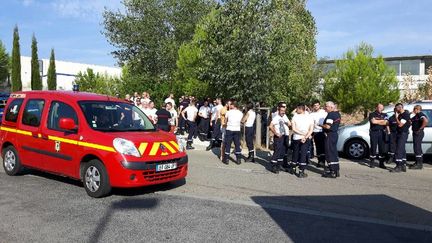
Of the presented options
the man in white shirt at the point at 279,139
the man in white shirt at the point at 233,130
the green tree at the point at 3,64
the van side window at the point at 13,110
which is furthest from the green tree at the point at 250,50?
the green tree at the point at 3,64

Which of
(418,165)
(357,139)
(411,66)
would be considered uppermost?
(411,66)

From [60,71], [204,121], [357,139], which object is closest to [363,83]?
[204,121]

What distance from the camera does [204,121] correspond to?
1712 centimetres

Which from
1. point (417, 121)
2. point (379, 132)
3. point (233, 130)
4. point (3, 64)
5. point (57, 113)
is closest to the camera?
point (57, 113)

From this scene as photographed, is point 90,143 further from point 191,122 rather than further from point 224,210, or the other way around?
point 191,122

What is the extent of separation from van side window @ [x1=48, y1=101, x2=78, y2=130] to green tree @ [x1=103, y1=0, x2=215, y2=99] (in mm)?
24695

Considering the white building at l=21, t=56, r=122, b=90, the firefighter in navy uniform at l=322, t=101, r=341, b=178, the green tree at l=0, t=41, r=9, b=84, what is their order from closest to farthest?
1. the firefighter in navy uniform at l=322, t=101, r=341, b=178
2. the green tree at l=0, t=41, r=9, b=84
3. the white building at l=21, t=56, r=122, b=90

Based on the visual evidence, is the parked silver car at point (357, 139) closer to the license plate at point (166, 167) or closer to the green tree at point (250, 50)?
the green tree at point (250, 50)

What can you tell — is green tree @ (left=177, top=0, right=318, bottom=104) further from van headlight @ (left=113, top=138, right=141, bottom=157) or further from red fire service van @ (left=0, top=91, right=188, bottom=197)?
van headlight @ (left=113, top=138, right=141, bottom=157)

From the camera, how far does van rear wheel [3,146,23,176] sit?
8742 mm

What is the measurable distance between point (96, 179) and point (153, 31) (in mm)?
27992

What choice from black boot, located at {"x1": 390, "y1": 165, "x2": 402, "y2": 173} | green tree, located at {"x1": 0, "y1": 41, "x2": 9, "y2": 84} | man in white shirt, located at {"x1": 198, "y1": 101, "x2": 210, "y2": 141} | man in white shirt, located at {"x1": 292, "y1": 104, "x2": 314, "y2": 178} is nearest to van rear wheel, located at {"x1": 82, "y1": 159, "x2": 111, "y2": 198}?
man in white shirt, located at {"x1": 292, "y1": 104, "x2": 314, "y2": 178}

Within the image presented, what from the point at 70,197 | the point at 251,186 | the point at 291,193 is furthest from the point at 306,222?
the point at 70,197

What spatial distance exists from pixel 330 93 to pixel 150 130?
19528 mm
